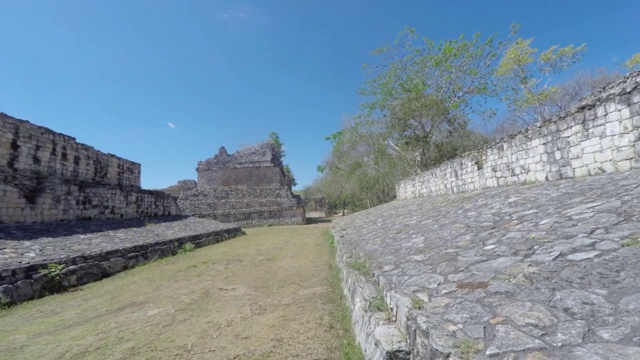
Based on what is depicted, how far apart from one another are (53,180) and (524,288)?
44.9 feet

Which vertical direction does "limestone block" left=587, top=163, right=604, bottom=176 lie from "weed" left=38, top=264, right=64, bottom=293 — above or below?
above

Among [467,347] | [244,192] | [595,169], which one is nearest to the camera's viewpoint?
[467,347]

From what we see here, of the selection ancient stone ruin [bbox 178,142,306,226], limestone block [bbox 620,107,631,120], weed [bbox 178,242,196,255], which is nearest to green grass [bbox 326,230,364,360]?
limestone block [bbox 620,107,631,120]

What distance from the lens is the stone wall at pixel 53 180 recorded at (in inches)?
359

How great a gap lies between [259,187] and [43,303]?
23.3 metres

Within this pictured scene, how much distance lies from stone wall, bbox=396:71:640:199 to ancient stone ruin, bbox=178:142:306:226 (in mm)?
19068

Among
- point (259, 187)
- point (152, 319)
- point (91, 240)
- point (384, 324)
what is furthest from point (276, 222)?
point (384, 324)

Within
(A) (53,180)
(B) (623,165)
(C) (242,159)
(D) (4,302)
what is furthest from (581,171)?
(C) (242,159)

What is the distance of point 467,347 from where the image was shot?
156 cm

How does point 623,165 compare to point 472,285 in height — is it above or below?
above

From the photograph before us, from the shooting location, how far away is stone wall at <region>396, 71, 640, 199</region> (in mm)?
4188

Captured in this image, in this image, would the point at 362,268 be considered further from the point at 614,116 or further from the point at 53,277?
the point at 53,277

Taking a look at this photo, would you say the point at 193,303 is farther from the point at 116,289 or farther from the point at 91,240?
the point at 91,240

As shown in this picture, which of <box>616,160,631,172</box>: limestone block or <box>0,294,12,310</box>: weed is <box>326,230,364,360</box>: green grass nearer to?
<box>616,160,631,172</box>: limestone block
